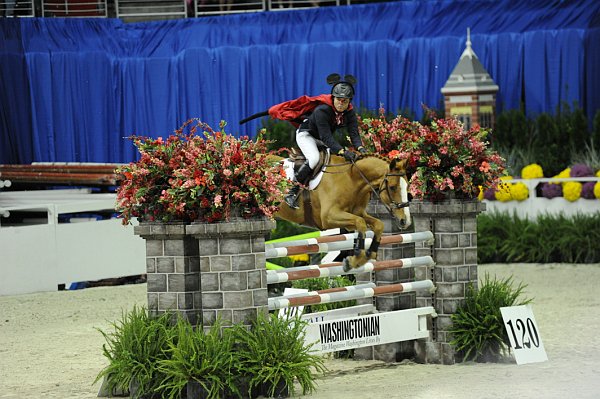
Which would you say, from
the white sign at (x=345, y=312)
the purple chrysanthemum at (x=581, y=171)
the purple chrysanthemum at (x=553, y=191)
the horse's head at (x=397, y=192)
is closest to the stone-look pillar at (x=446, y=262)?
the white sign at (x=345, y=312)

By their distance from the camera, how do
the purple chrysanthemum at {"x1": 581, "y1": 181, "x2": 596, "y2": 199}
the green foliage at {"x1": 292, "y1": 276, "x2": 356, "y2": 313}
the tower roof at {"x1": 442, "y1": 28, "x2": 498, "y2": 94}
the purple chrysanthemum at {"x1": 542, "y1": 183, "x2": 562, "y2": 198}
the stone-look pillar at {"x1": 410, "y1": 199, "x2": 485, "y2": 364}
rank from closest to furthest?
the stone-look pillar at {"x1": 410, "y1": 199, "x2": 485, "y2": 364} → the green foliage at {"x1": 292, "y1": 276, "x2": 356, "y2": 313} → the purple chrysanthemum at {"x1": 581, "y1": 181, "x2": 596, "y2": 199} → the purple chrysanthemum at {"x1": 542, "y1": 183, "x2": 562, "y2": 198} → the tower roof at {"x1": 442, "y1": 28, "x2": 498, "y2": 94}

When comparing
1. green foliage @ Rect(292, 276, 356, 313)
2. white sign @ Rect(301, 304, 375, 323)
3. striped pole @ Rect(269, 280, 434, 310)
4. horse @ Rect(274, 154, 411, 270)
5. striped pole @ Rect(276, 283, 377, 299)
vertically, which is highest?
horse @ Rect(274, 154, 411, 270)

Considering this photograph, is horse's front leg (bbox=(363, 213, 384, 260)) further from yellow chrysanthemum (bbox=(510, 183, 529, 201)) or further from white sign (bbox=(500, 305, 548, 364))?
yellow chrysanthemum (bbox=(510, 183, 529, 201))

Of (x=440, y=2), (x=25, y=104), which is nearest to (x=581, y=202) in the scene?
(x=440, y=2)

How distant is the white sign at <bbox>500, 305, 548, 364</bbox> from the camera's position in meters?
8.36

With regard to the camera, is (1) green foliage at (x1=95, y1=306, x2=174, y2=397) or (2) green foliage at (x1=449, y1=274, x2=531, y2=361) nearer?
(1) green foliage at (x1=95, y1=306, x2=174, y2=397)

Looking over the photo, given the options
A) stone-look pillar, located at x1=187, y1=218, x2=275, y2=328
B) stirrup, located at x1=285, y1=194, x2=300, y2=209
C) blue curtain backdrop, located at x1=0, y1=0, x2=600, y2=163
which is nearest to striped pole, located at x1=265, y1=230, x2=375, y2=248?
stirrup, located at x1=285, y1=194, x2=300, y2=209

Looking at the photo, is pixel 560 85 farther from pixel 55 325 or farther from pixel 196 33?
pixel 55 325

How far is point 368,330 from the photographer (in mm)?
8195

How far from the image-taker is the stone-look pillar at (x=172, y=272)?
23.7ft

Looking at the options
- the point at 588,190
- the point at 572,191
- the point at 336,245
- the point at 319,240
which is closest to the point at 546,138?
the point at 572,191

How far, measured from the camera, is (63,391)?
7.80 metres

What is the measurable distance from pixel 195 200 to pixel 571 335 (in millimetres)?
4109

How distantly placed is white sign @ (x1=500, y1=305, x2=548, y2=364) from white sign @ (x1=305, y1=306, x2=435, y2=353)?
1.89ft
